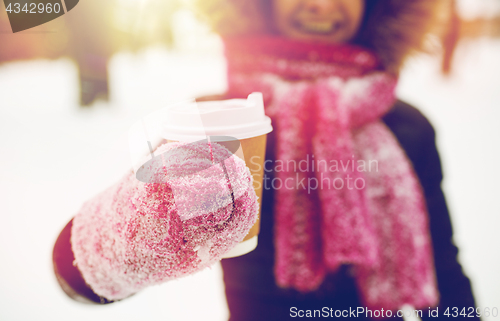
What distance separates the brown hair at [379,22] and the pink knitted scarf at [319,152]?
3cm

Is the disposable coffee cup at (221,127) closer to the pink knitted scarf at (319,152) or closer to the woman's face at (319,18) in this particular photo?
the pink knitted scarf at (319,152)

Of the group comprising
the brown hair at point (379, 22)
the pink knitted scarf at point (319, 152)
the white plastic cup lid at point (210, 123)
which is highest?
the brown hair at point (379, 22)

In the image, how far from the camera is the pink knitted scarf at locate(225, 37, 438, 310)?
412 millimetres

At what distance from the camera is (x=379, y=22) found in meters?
0.43

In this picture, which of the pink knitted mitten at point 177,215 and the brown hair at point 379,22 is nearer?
the pink knitted mitten at point 177,215

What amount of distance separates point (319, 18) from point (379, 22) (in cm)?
11

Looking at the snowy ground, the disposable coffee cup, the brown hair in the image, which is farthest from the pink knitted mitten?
the brown hair

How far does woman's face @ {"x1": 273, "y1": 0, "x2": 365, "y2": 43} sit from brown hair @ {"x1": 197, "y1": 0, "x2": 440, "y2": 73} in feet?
0.07

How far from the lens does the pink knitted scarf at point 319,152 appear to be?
0.41m

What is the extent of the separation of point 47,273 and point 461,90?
40.3 inches

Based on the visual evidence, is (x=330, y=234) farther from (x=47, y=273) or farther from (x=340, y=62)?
(x=47, y=273)

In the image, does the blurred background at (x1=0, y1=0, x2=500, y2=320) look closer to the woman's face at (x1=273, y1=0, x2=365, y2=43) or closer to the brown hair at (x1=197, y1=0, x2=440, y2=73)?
the brown hair at (x1=197, y1=0, x2=440, y2=73)

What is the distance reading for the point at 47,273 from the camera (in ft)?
1.31

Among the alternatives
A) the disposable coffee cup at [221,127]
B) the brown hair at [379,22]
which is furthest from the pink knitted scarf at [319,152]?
the disposable coffee cup at [221,127]
